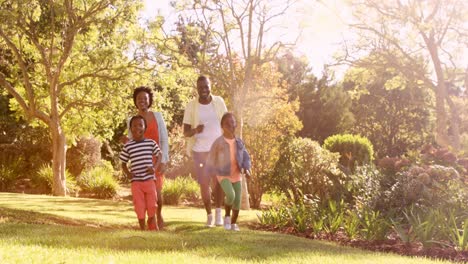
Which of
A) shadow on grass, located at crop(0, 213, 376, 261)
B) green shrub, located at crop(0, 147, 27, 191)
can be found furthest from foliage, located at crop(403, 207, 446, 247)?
green shrub, located at crop(0, 147, 27, 191)

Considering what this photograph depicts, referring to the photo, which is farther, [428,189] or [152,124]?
[428,189]

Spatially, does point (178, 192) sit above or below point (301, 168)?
below

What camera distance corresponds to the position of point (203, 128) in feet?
27.8

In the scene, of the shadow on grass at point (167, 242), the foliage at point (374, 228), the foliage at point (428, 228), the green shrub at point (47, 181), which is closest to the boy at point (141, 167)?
the shadow on grass at point (167, 242)

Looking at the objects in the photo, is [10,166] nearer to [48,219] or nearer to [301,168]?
[301,168]

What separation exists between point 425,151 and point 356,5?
14319 mm

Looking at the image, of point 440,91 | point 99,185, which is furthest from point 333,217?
point 440,91

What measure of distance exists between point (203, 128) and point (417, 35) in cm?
1907

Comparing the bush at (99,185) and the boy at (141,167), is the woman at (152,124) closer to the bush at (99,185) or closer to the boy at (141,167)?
the boy at (141,167)

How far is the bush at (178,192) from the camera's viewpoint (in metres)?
18.7

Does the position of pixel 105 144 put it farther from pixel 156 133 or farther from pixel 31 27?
pixel 156 133

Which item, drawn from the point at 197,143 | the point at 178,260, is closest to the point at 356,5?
the point at 197,143

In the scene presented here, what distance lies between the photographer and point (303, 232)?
973 centimetres

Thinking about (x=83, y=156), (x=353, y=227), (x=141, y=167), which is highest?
(x=83, y=156)
